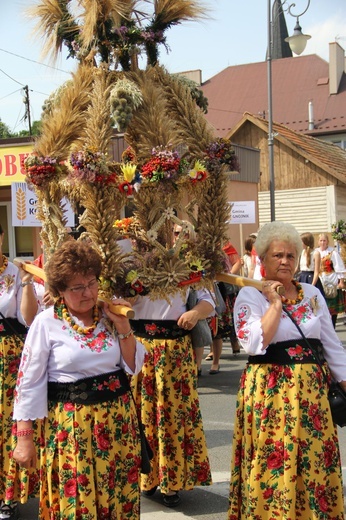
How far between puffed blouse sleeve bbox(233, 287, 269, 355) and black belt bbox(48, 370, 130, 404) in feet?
2.19

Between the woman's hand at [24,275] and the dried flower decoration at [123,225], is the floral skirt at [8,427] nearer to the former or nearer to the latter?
the woman's hand at [24,275]

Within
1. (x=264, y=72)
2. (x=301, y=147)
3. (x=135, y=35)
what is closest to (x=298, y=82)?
(x=264, y=72)

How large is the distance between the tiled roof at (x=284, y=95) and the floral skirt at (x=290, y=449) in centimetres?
3355

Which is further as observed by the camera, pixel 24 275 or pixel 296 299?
pixel 24 275

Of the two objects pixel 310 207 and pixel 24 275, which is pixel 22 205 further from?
pixel 310 207

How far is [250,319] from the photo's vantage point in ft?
11.1

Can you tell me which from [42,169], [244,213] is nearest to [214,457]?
[42,169]

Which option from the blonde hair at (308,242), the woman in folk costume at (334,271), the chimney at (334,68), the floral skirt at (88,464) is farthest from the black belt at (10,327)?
the chimney at (334,68)

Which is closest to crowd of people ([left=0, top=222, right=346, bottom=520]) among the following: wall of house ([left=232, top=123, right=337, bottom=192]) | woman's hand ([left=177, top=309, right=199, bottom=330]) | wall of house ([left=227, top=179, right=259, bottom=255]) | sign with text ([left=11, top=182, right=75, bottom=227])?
woman's hand ([left=177, top=309, right=199, bottom=330])

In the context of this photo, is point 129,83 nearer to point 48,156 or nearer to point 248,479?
point 48,156

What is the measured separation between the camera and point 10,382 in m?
4.22

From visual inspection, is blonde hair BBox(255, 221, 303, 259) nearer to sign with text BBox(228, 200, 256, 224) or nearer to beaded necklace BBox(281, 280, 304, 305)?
beaded necklace BBox(281, 280, 304, 305)

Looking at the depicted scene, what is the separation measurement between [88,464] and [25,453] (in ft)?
0.94

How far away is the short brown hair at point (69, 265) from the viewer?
3.03m
